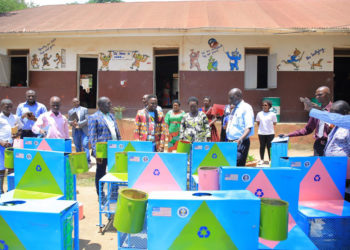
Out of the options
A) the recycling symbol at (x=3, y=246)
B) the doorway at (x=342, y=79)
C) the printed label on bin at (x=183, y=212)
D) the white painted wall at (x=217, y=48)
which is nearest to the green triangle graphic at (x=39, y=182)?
the recycling symbol at (x=3, y=246)

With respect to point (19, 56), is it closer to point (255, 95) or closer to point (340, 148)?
point (255, 95)

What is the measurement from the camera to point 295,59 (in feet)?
33.3

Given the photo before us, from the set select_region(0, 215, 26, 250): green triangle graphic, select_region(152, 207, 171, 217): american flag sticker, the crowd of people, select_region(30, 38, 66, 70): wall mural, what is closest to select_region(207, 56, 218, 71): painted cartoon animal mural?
the crowd of people

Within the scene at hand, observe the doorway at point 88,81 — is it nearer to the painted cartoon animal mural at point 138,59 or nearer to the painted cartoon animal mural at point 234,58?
the painted cartoon animal mural at point 138,59

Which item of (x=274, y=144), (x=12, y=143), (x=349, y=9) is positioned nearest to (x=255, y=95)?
(x=349, y=9)

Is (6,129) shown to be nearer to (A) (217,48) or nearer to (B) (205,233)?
(B) (205,233)

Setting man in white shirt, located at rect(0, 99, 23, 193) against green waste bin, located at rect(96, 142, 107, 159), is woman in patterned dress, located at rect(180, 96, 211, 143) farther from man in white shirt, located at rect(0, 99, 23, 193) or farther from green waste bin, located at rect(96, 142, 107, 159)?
man in white shirt, located at rect(0, 99, 23, 193)

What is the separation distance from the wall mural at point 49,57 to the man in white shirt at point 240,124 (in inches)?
323

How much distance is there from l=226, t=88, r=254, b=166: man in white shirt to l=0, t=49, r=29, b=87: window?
922cm

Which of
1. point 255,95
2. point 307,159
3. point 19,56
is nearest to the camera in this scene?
point 307,159

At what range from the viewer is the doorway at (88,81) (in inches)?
467

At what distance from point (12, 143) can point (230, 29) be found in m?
7.06

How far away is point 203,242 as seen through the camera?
183cm

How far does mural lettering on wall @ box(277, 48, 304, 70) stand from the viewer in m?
10.1
